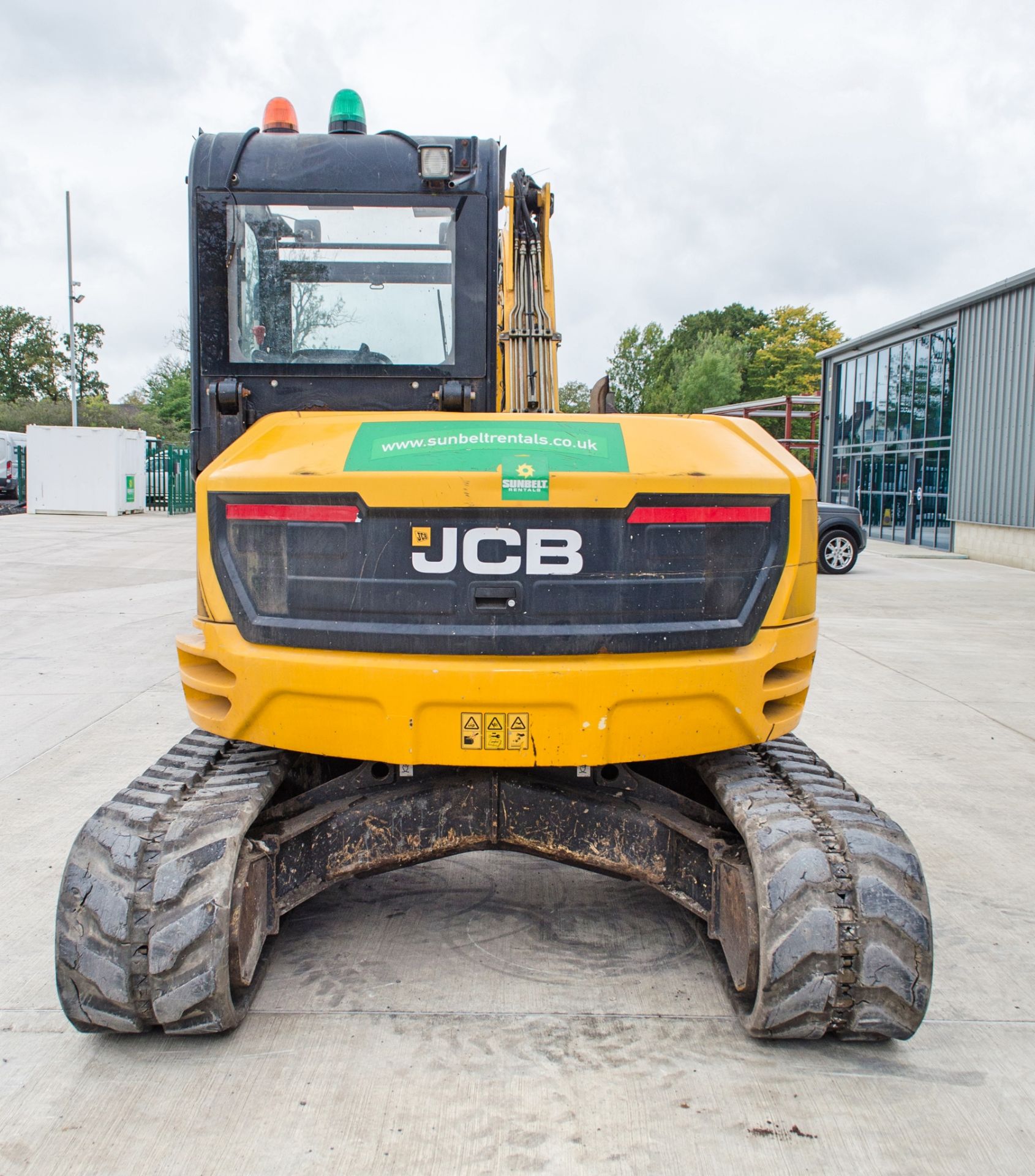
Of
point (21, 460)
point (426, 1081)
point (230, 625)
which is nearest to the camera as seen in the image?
point (426, 1081)

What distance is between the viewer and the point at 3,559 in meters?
15.9

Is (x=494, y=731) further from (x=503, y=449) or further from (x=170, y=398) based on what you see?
(x=170, y=398)

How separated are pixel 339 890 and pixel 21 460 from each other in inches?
1264

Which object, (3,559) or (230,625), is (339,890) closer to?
(230,625)

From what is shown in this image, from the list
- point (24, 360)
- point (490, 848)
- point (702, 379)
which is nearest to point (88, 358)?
point (24, 360)

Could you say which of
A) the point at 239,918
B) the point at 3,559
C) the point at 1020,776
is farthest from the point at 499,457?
the point at 3,559

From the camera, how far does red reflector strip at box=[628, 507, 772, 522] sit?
3.03 meters

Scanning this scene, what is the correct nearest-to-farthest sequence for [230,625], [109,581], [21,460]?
[230,625], [109,581], [21,460]

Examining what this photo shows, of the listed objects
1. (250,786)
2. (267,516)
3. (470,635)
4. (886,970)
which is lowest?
(886,970)

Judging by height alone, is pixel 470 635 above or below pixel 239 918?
Answer: above

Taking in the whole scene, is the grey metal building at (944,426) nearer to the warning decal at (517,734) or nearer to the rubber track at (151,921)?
the warning decal at (517,734)

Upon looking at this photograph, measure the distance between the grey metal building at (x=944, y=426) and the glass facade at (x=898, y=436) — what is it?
33 millimetres

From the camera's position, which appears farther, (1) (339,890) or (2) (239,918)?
(1) (339,890)

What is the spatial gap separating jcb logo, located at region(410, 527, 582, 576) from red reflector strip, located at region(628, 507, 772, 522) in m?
0.20
